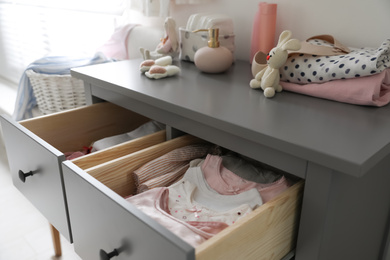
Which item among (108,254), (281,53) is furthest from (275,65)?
(108,254)

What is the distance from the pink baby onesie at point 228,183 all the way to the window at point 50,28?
1225 millimetres

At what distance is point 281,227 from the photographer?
2.20 ft

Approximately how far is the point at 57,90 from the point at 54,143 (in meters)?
0.47

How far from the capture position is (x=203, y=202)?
2.68 ft

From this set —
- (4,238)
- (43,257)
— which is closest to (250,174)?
(43,257)

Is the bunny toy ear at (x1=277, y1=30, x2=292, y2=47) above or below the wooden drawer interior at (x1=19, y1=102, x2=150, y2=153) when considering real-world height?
above

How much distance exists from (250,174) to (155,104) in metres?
0.29

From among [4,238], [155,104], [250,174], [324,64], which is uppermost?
[324,64]

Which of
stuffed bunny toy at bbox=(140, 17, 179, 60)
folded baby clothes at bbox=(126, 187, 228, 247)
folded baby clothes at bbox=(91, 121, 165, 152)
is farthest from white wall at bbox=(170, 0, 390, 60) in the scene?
folded baby clothes at bbox=(126, 187, 228, 247)

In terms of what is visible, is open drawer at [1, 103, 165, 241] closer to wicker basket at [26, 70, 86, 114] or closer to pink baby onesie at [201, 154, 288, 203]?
pink baby onesie at [201, 154, 288, 203]

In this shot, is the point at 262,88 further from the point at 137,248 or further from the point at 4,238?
the point at 4,238

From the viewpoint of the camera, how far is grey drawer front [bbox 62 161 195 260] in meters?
0.55

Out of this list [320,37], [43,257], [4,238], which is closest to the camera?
[320,37]

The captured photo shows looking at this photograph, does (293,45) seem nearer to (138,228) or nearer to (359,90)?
(359,90)
